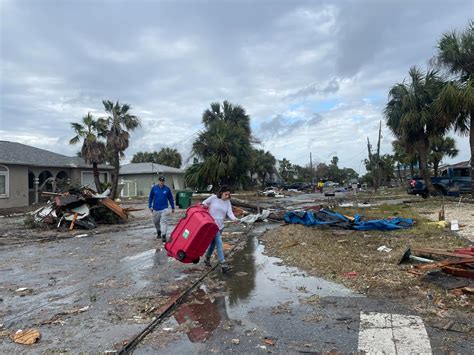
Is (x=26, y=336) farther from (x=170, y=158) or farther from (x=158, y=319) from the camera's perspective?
(x=170, y=158)

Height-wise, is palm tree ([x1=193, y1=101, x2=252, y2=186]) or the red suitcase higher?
palm tree ([x1=193, y1=101, x2=252, y2=186])

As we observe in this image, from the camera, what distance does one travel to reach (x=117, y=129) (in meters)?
32.2

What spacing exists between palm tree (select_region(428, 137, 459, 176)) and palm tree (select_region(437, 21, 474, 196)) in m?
23.7


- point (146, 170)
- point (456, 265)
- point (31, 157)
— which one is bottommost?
point (456, 265)

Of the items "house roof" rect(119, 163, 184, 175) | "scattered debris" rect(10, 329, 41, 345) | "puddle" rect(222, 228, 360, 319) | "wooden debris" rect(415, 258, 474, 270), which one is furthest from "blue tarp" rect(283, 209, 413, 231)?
"house roof" rect(119, 163, 184, 175)

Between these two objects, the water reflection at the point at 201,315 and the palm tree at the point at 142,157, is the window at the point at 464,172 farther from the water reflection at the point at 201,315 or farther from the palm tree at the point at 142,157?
the palm tree at the point at 142,157

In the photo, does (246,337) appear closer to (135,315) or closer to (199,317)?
(199,317)

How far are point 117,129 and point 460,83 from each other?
23.6 meters

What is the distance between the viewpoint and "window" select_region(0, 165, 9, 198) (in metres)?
24.6

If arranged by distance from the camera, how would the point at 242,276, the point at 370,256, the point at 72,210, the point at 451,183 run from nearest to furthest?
1. the point at 242,276
2. the point at 370,256
3. the point at 72,210
4. the point at 451,183

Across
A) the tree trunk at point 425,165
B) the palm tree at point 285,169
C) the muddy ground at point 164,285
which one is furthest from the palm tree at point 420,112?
the palm tree at point 285,169

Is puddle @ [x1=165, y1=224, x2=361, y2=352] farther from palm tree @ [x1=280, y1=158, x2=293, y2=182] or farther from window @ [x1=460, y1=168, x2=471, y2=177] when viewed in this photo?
palm tree @ [x1=280, y1=158, x2=293, y2=182]

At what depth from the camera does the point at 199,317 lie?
5.05 m

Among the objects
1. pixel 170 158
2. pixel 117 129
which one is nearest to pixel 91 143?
pixel 117 129
